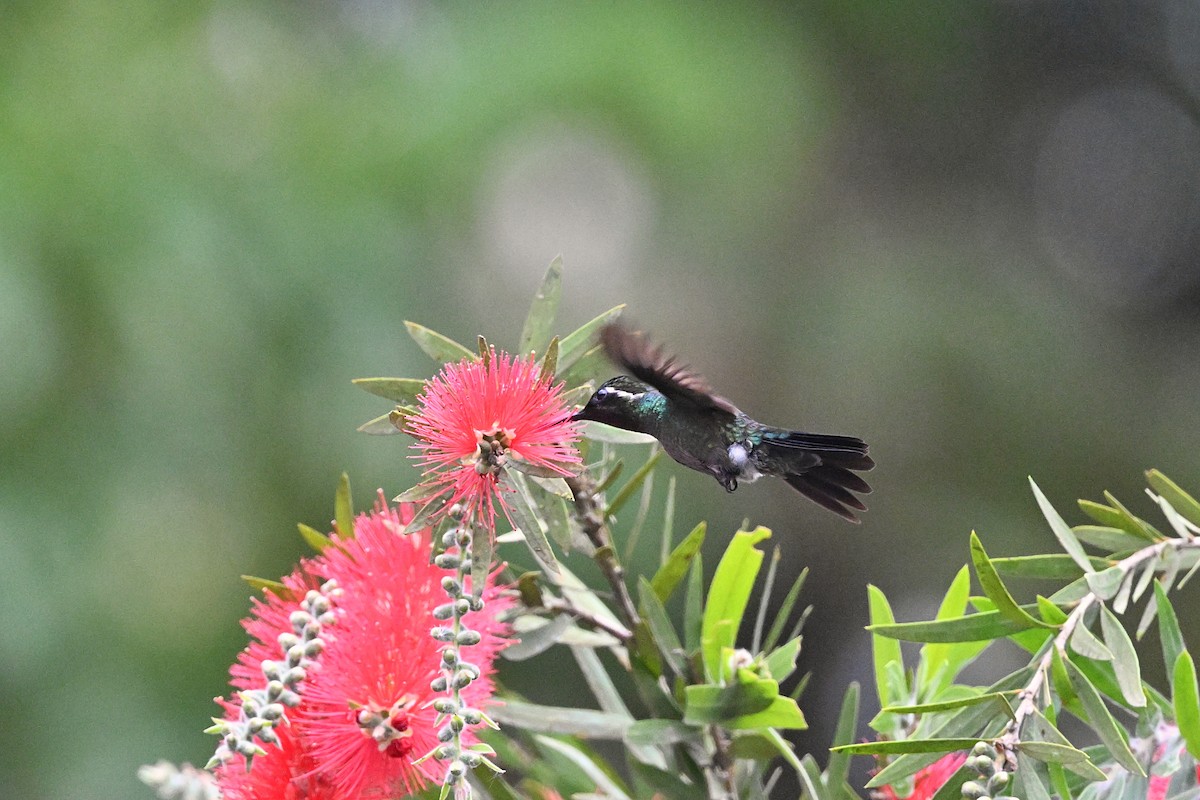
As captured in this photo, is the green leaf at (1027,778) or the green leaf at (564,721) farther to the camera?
the green leaf at (564,721)

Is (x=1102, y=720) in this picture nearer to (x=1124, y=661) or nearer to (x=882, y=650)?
(x=1124, y=661)

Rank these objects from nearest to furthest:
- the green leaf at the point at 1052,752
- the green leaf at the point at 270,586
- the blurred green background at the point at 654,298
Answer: the green leaf at the point at 1052,752
the green leaf at the point at 270,586
the blurred green background at the point at 654,298

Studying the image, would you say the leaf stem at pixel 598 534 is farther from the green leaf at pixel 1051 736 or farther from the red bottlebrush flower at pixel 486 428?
the green leaf at pixel 1051 736

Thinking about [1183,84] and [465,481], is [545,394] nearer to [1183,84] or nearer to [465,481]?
[465,481]

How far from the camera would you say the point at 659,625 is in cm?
45

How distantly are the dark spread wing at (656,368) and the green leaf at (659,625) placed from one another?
0.08 m

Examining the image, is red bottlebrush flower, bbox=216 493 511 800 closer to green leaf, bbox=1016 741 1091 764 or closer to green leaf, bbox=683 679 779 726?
green leaf, bbox=683 679 779 726

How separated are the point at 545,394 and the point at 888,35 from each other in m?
2.68

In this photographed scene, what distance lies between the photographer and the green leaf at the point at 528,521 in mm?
347

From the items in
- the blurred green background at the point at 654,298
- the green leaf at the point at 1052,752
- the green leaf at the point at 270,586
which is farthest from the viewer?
the blurred green background at the point at 654,298

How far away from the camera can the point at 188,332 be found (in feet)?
5.81

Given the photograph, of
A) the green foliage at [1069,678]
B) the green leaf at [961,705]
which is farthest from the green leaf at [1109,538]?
the green leaf at [961,705]

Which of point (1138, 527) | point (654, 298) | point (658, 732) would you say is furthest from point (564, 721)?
point (654, 298)

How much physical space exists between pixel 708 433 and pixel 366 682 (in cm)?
16
